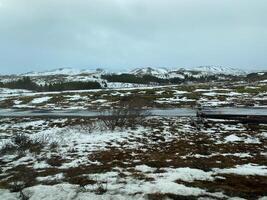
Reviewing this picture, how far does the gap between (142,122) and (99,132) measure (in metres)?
4.62

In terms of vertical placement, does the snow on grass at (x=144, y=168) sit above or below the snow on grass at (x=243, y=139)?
above

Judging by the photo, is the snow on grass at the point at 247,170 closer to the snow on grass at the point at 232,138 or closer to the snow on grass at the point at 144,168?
the snow on grass at the point at 144,168

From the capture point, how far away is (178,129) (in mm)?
24844

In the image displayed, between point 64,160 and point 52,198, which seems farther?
point 64,160

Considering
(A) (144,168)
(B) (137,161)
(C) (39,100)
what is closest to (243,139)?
(B) (137,161)

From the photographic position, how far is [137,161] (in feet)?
51.5

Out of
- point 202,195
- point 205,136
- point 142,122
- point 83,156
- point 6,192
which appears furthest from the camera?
Answer: point 142,122

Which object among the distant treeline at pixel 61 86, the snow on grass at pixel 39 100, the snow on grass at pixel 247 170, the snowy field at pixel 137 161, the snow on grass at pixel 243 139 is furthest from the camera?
the distant treeline at pixel 61 86

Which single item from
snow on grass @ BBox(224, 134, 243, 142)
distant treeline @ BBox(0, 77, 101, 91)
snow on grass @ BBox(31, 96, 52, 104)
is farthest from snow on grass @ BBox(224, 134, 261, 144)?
distant treeline @ BBox(0, 77, 101, 91)

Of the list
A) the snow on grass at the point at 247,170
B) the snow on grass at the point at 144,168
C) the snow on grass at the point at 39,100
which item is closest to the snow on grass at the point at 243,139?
the snow on grass at the point at 247,170

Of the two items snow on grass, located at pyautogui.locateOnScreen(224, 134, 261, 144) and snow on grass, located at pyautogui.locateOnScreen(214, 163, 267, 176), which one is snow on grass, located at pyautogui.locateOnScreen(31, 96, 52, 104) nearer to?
snow on grass, located at pyautogui.locateOnScreen(224, 134, 261, 144)

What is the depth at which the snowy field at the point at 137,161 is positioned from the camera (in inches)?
445

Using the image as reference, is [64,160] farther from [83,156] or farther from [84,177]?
[84,177]

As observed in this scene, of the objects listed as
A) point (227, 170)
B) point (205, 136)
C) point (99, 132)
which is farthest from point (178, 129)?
point (227, 170)
